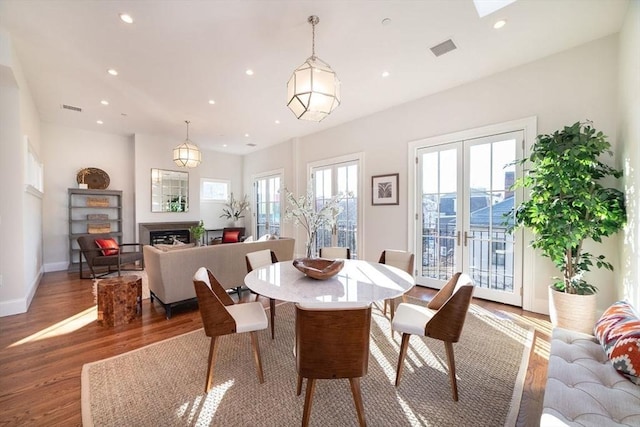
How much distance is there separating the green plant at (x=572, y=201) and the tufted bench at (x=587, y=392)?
54.0 inches

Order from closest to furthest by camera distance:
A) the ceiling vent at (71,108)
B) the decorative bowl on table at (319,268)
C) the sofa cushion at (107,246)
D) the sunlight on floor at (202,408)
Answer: the sunlight on floor at (202,408)
the decorative bowl on table at (319,268)
the ceiling vent at (71,108)
the sofa cushion at (107,246)

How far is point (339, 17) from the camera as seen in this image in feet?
8.14

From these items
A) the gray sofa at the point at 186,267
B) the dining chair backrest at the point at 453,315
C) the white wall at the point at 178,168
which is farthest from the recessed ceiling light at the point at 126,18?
the white wall at the point at 178,168

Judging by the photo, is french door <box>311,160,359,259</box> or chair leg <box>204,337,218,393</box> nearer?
chair leg <box>204,337,218,393</box>

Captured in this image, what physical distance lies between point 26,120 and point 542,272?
744cm

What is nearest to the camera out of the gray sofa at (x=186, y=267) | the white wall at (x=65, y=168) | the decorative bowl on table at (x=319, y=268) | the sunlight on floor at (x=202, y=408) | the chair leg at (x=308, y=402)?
the chair leg at (x=308, y=402)

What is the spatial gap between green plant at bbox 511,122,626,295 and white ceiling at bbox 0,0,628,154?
1.16 metres

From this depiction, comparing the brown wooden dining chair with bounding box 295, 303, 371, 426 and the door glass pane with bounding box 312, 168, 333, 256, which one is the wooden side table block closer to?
the brown wooden dining chair with bounding box 295, 303, 371, 426

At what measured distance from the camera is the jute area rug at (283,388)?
164cm

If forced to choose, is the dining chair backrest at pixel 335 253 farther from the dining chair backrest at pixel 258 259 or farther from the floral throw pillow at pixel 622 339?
the floral throw pillow at pixel 622 339

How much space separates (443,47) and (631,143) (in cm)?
196

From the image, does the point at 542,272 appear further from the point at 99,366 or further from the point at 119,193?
→ the point at 119,193

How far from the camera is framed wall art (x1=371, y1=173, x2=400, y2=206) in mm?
4691

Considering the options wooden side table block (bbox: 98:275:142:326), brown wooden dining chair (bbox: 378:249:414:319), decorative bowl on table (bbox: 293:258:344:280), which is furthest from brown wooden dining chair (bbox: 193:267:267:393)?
wooden side table block (bbox: 98:275:142:326)
